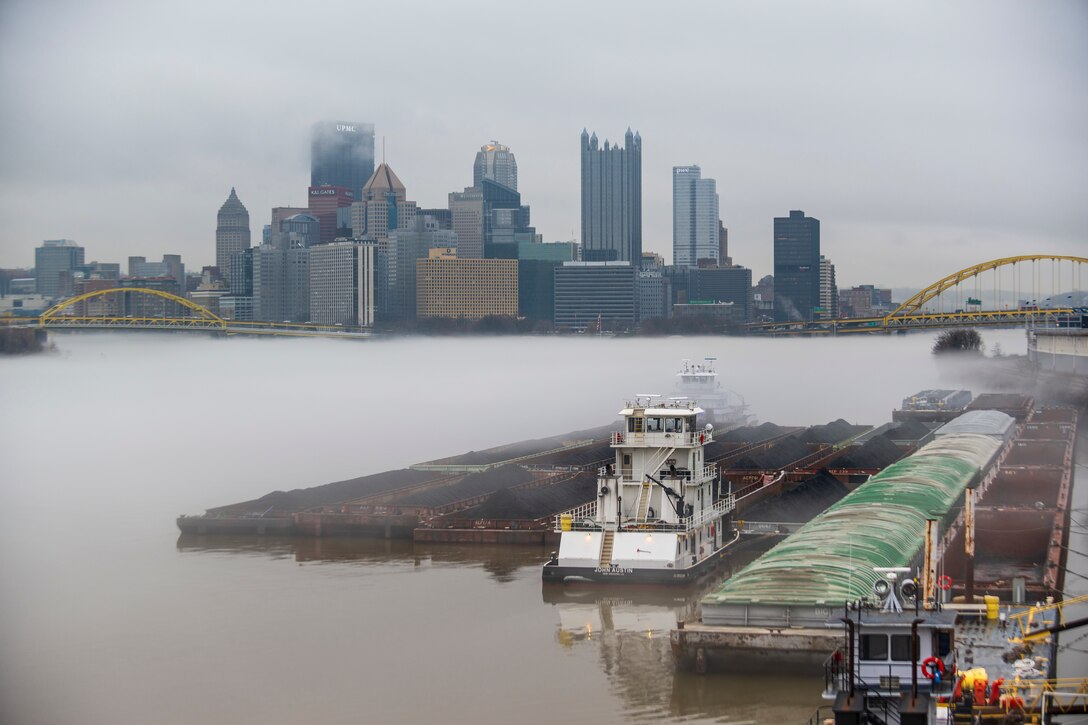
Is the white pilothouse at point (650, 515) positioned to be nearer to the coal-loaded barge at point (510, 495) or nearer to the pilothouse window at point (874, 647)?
the coal-loaded barge at point (510, 495)

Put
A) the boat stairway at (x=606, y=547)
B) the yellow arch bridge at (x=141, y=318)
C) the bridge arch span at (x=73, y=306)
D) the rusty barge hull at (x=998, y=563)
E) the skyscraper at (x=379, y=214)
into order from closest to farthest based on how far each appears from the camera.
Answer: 1. the rusty barge hull at (x=998, y=563)
2. the boat stairway at (x=606, y=547)
3. the bridge arch span at (x=73, y=306)
4. the yellow arch bridge at (x=141, y=318)
5. the skyscraper at (x=379, y=214)

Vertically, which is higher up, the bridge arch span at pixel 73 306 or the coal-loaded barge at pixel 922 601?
the bridge arch span at pixel 73 306

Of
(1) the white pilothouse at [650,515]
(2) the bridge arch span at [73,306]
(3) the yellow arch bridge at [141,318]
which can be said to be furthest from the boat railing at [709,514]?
(3) the yellow arch bridge at [141,318]

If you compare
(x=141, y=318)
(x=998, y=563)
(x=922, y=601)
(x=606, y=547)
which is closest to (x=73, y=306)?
(x=141, y=318)

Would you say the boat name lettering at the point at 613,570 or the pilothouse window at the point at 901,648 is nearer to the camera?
the pilothouse window at the point at 901,648

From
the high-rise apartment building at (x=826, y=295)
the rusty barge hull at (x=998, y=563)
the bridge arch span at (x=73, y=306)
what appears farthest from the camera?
the high-rise apartment building at (x=826, y=295)

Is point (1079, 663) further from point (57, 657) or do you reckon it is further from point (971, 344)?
point (971, 344)
